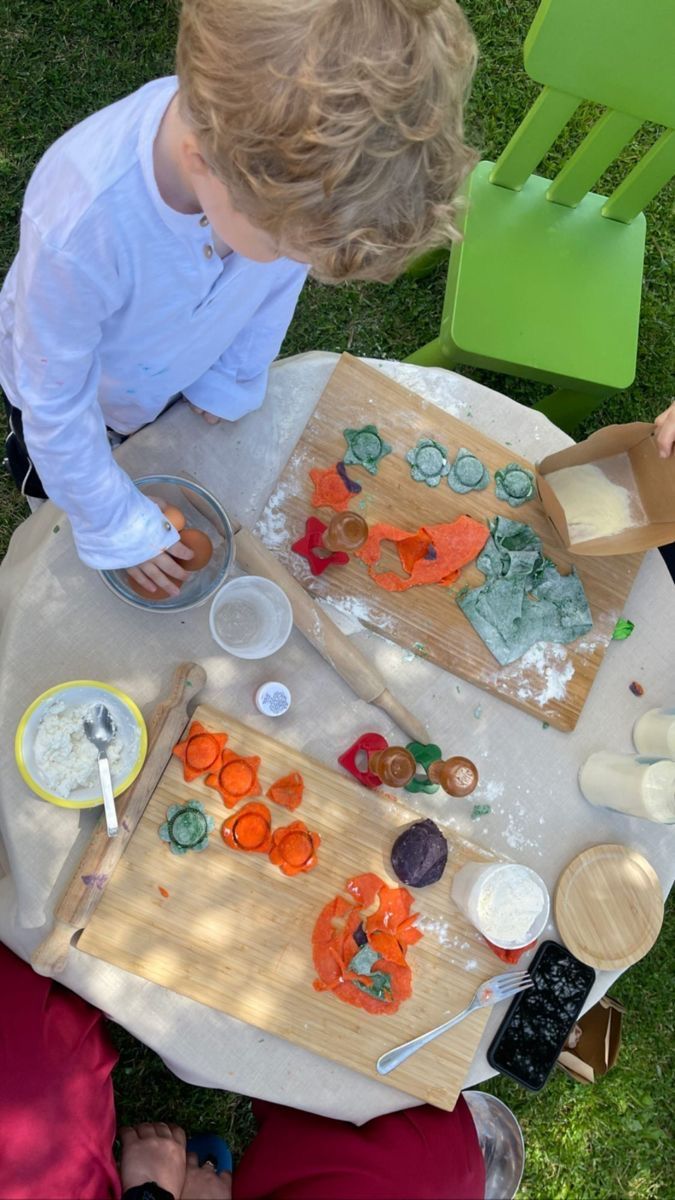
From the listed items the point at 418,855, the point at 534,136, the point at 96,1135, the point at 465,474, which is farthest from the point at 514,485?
the point at 96,1135

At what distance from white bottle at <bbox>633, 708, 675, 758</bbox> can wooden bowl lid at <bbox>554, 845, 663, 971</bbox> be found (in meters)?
0.17

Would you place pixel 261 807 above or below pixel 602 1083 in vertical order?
above

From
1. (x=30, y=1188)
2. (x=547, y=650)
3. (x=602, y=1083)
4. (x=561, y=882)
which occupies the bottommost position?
(x=602, y=1083)

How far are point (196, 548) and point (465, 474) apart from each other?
493 millimetres

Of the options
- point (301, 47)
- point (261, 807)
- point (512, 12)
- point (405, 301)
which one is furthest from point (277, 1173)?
point (512, 12)

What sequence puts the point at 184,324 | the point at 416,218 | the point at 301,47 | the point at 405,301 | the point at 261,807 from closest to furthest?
the point at 301,47, the point at 416,218, the point at 184,324, the point at 261,807, the point at 405,301

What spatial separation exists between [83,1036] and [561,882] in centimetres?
83

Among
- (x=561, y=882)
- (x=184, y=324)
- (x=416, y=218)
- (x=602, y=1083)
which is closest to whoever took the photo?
(x=416, y=218)

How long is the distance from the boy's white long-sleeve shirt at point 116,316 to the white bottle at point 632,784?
0.82m

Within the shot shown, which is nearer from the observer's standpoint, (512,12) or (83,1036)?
(83,1036)

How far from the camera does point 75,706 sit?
1.22 m

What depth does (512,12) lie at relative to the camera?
2566 mm

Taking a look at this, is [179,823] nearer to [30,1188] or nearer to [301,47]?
[30,1188]

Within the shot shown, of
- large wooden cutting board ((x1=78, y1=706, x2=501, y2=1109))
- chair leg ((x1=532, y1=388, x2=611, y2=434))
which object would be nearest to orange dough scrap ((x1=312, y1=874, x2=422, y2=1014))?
large wooden cutting board ((x1=78, y1=706, x2=501, y2=1109))
